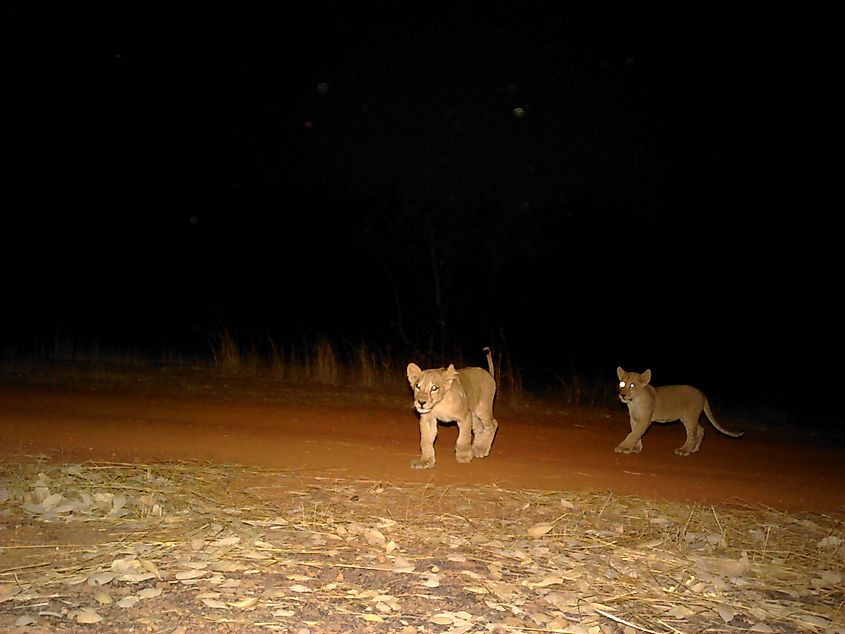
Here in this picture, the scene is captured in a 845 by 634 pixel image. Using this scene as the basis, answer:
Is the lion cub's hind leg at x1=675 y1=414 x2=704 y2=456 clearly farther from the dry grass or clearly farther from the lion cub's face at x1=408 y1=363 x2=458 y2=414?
the lion cub's face at x1=408 y1=363 x2=458 y2=414

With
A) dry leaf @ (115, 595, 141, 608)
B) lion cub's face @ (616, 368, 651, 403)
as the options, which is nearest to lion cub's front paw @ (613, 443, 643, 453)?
lion cub's face @ (616, 368, 651, 403)

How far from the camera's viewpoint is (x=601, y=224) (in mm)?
31375

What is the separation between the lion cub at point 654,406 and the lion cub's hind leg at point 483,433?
1.62 m

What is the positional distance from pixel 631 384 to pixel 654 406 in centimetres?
44

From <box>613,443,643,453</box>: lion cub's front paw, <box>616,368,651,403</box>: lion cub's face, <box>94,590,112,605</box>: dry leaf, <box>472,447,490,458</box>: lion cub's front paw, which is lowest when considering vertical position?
<box>94,590,112,605</box>: dry leaf

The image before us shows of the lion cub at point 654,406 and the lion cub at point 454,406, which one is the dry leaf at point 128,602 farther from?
the lion cub at point 654,406

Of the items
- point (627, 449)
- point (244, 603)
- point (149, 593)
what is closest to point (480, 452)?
point (627, 449)

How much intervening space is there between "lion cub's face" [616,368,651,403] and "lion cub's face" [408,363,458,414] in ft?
7.84

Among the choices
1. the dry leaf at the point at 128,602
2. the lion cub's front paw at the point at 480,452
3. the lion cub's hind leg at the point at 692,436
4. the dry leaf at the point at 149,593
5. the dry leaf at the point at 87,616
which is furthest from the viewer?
the lion cub's hind leg at the point at 692,436

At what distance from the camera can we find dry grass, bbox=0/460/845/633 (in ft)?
14.5

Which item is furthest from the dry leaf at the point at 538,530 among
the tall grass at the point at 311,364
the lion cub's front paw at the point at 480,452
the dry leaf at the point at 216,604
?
the tall grass at the point at 311,364

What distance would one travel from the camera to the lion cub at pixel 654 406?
9930 millimetres

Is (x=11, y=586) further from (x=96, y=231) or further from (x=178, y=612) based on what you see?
(x=96, y=231)

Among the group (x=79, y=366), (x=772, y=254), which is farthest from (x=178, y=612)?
(x=772, y=254)
